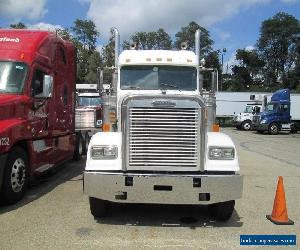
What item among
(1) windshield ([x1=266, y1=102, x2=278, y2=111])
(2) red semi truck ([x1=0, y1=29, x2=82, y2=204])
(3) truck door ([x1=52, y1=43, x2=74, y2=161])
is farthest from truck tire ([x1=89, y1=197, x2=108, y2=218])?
(1) windshield ([x1=266, y1=102, x2=278, y2=111])

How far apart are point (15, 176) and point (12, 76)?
1.86 m

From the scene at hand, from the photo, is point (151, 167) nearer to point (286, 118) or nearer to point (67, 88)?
point (67, 88)

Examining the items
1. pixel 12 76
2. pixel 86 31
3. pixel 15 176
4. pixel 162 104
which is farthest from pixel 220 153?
pixel 86 31

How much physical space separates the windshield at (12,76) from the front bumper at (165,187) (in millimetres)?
2957

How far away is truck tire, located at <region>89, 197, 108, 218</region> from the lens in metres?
7.40

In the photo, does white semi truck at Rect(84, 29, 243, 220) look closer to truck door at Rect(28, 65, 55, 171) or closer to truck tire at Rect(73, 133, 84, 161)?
truck door at Rect(28, 65, 55, 171)

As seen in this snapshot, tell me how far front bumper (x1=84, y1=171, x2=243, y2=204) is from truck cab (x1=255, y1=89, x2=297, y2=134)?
2867 centimetres

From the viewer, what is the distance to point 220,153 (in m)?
7.17

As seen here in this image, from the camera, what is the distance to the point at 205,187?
6.90 meters

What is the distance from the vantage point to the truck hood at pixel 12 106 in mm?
8218

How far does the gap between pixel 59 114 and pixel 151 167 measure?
5109 millimetres

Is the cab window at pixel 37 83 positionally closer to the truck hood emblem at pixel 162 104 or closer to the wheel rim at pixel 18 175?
the wheel rim at pixel 18 175

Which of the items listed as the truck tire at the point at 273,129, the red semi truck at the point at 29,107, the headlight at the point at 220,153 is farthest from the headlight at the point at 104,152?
the truck tire at the point at 273,129

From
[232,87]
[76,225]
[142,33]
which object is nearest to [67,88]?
[76,225]
